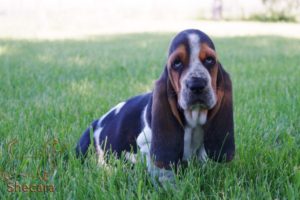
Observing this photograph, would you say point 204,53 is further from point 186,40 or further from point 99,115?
point 99,115

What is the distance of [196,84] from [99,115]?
7.16 feet

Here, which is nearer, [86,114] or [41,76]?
[86,114]

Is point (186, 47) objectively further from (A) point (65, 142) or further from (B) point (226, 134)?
(A) point (65, 142)

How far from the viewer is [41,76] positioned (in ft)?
22.6

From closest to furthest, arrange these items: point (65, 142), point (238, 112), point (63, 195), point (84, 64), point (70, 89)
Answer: point (63, 195)
point (65, 142)
point (238, 112)
point (70, 89)
point (84, 64)

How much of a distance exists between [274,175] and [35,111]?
2.69m

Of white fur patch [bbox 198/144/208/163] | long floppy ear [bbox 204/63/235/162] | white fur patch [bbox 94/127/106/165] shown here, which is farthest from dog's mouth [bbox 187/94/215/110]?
white fur patch [bbox 94/127/106/165]

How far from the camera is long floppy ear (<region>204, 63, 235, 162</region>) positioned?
2734mm

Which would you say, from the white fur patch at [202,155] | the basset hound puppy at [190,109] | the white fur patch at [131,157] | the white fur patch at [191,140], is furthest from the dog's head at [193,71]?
the white fur patch at [131,157]

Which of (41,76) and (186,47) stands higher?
(186,47)

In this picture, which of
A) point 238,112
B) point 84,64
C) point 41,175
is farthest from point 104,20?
point 41,175

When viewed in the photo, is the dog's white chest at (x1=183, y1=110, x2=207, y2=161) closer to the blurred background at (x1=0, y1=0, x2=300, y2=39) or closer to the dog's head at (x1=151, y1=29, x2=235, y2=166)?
the dog's head at (x1=151, y1=29, x2=235, y2=166)

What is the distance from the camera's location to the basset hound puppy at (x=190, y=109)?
260cm

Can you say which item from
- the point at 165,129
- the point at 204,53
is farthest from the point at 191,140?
the point at 204,53
